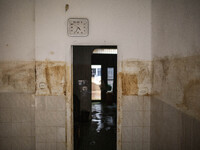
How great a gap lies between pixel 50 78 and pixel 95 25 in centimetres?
113

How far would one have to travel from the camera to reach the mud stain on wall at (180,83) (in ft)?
4.32

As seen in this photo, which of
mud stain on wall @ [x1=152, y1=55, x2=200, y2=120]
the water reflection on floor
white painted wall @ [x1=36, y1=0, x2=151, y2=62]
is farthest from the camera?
the water reflection on floor

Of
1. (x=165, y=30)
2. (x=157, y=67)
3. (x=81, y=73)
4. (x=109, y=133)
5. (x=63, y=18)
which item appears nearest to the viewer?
(x=165, y=30)

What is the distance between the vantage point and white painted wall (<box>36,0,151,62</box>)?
2283 mm

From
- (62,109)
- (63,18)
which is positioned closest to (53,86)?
(62,109)

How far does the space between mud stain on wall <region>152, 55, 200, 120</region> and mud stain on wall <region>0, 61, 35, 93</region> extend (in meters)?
2.02

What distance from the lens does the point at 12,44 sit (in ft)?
7.74

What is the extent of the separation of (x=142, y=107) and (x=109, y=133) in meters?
2.10

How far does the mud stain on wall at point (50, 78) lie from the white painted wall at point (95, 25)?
123 mm

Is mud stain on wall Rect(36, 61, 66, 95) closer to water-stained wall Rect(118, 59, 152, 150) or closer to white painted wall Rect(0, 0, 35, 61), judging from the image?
white painted wall Rect(0, 0, 35, 61)

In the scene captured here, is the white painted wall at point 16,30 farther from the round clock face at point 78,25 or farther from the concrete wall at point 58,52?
the round clock face at point 78,25

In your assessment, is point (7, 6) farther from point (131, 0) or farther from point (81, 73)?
point (81, 73)

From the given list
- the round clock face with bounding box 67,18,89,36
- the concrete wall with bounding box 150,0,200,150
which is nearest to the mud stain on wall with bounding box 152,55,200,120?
the concrete wall with bounding box 150,0,200,150

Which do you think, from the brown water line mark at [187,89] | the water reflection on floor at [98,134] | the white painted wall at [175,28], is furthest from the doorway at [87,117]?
the brown water line mark at [187,89]
